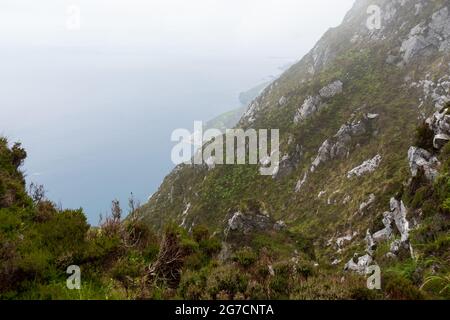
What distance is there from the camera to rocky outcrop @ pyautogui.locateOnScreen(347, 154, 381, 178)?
38.7 metres

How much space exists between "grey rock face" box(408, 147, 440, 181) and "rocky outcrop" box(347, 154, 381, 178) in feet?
68.5

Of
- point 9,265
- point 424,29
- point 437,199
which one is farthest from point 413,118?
point 9,265

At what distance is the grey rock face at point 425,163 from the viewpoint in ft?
50.7

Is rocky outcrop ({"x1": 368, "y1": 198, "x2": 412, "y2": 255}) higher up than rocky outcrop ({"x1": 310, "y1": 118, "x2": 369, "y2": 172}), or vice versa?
rocky outcrop ({"x1": 310, "y1": 118, "x2": 369, "y2": 172})

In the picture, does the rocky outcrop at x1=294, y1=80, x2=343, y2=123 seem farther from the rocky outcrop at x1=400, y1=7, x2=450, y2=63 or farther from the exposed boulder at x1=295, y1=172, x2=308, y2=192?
the exposed boulder at x1=295, y1=172, x2=308, y2=192

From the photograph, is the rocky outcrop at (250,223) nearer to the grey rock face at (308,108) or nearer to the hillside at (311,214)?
the hillside at (311,214)

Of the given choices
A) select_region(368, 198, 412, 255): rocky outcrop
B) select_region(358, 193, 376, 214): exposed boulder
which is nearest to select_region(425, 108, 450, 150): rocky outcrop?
select_region(368, 198, 412, 255): rocky outcrop

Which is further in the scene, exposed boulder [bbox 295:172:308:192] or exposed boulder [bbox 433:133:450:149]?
exposed boulder [bbox 295:172:308:192]

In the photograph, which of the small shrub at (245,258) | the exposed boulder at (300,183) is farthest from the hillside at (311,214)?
the exposed boulder at (300,183)

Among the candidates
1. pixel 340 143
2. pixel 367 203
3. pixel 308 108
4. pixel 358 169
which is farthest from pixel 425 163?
pixel 308 108

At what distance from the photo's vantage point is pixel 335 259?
2608 centimetres

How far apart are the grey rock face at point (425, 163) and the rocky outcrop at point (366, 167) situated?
20893 mm
